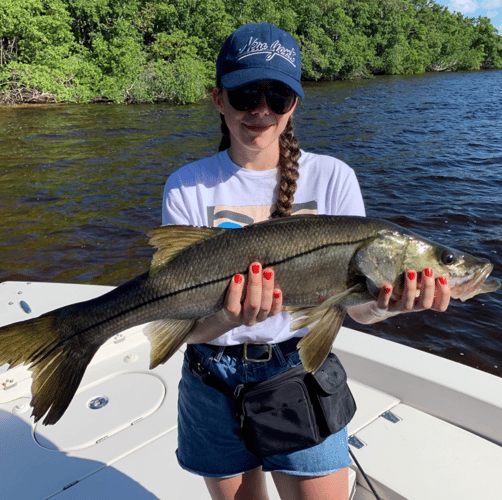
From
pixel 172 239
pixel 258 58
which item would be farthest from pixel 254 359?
pixel 258 58

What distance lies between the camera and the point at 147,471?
3322mm

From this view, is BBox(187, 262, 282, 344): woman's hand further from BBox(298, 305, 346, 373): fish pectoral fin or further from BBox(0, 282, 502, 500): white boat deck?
BBox(0, 282, 502, 500): white boat deck

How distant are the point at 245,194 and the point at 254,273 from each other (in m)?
0.57

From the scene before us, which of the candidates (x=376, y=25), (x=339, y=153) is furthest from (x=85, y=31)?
(x=376, y=25)

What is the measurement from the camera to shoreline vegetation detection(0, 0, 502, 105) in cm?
3334

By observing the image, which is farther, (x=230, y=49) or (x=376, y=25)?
(x=376, y=25)

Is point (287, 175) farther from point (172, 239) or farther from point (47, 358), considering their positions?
point (47, 358)

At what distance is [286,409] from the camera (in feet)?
7.59

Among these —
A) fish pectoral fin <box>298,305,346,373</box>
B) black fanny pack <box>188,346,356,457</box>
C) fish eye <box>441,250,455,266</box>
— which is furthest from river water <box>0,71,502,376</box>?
fish pectoral fin <box>298,305,346,373</box>

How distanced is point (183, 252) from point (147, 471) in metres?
1.89

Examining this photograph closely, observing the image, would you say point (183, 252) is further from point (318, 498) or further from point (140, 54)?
point (140, 54)

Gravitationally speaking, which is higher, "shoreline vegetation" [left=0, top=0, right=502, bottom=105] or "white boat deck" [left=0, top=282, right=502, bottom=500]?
"shoreline vegetation" [left=0, top=0, right=502, bottom=105]

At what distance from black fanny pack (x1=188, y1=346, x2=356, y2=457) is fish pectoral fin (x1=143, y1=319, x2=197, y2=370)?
0.20 m

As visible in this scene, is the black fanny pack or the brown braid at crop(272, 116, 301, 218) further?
the brown braid at crop(272, 116, 301, 218)
